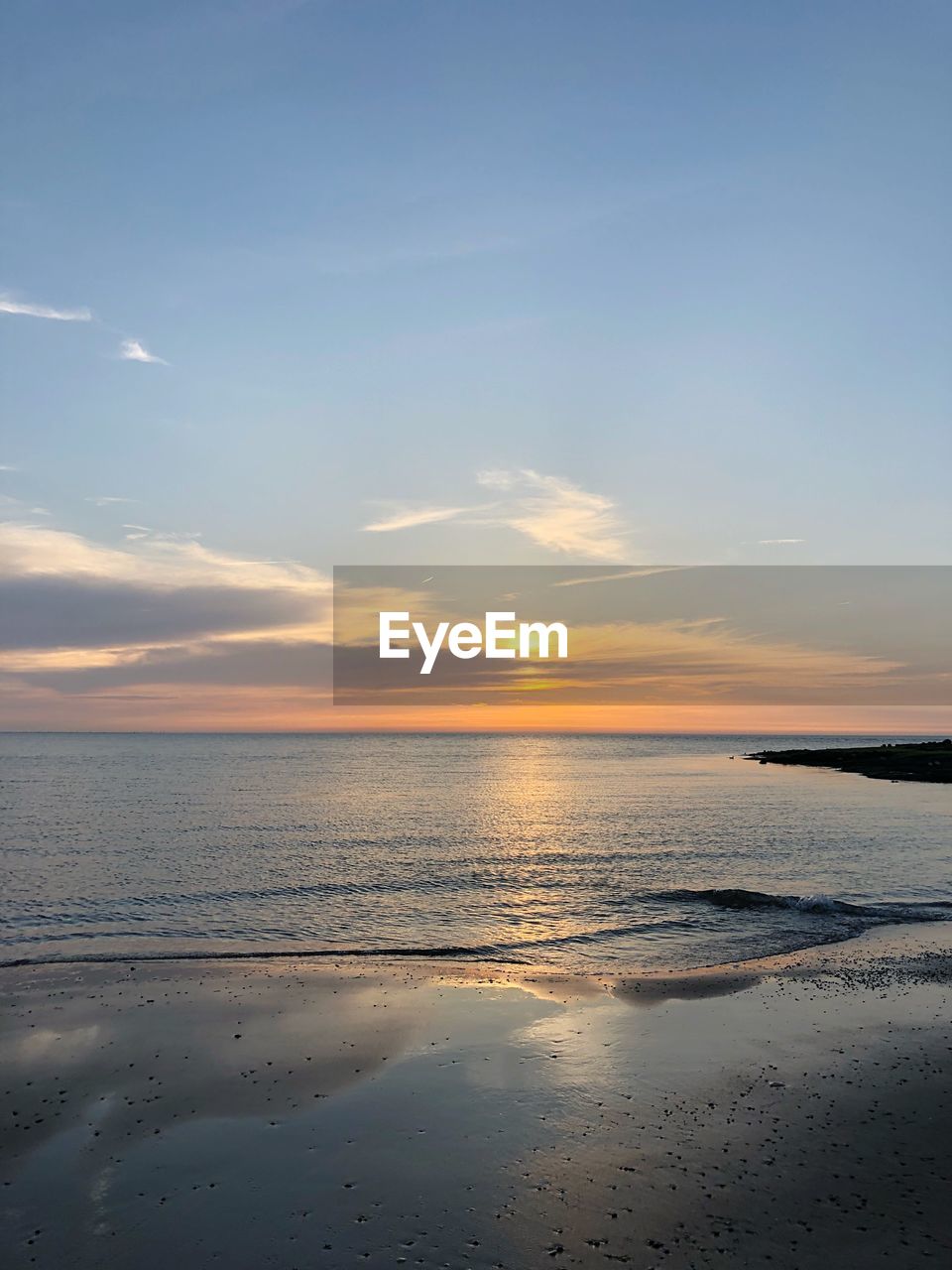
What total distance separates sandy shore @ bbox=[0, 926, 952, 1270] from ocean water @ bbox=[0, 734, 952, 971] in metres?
5.48

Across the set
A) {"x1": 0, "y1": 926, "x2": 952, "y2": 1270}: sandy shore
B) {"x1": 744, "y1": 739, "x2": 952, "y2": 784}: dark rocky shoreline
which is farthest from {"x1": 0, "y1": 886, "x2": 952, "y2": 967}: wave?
{"x1": 744, "y1": 739, "x2": 952, "y2": 784}: dark rocky shoreline

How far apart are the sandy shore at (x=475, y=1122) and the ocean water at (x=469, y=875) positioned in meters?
5.48

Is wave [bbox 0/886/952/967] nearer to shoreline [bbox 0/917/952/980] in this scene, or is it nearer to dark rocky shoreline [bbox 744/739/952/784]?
shoreline [bbox 0/917/952/980]

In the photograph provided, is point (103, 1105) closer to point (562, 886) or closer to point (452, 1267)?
point (452, 1267)

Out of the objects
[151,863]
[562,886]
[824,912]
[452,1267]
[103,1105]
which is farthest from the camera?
[151,863]

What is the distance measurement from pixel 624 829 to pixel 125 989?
43.5 m

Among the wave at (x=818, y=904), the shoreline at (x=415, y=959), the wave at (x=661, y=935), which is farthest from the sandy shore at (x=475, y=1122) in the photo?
the wave at (x=818, y=904)

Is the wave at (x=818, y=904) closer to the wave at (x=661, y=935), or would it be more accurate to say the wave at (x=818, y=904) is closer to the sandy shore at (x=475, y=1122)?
the wave at (x=661, y=935)

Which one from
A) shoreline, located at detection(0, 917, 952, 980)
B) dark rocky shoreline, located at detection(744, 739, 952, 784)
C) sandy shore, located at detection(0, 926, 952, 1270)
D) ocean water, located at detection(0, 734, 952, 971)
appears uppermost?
sandy shore, located at detection(0, 926, 952, 1270)

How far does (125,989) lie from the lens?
69.7 feet

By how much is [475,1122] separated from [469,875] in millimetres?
27370

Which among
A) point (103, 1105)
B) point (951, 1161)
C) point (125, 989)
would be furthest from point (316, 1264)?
point (125, 989)

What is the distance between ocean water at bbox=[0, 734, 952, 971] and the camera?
27547 mm

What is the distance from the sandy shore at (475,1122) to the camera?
10.4 metres
